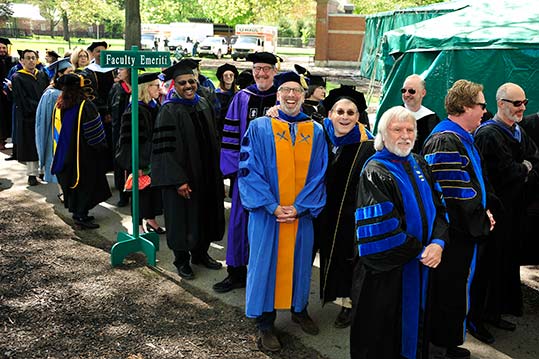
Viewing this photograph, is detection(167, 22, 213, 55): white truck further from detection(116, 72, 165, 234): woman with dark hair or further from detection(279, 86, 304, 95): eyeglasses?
detection(279, 86, 304, 95): eyeglasses

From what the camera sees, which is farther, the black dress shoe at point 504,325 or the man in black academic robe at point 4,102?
the man in black academic robe at point 4,102

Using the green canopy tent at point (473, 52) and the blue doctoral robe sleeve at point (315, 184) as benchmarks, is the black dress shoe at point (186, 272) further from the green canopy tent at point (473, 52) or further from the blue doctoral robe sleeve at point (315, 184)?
the green canopy tent at point (473, 52)

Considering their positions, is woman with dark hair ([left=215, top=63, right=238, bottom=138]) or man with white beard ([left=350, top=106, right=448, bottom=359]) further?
woman with dark hair ([left=215, top=63, right=238, bottom=138])

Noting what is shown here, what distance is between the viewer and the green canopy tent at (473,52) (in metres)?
7.13

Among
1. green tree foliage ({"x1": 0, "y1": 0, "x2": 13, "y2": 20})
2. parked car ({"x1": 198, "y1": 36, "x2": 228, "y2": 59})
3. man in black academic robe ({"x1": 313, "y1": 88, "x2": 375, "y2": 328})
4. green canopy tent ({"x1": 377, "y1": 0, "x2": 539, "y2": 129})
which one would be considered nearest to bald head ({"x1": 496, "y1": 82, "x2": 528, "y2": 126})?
man in black academic robe ({"x1": 313, "y1": 88, "x2": 375, "y2": 328})

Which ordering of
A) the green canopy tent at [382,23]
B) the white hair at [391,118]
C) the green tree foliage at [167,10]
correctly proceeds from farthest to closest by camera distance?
1. the green tree foliage at [167,10]
2. the green canopy tent at [382,23]
3. the white hair at [391,118]

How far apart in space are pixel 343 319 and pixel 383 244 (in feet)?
5.22

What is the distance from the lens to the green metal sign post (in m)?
5.38

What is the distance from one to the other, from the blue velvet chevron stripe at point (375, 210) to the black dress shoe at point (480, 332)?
1927mm

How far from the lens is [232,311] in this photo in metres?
4.86

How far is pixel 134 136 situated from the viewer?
18.5 ft

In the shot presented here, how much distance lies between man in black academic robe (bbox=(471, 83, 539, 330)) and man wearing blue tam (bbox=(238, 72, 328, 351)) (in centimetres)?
141

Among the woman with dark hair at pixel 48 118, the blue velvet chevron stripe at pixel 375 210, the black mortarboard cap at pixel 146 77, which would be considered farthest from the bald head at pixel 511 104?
the woman with dark hair at pixel 48 118

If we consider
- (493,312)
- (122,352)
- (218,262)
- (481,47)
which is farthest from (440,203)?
(481,47)
